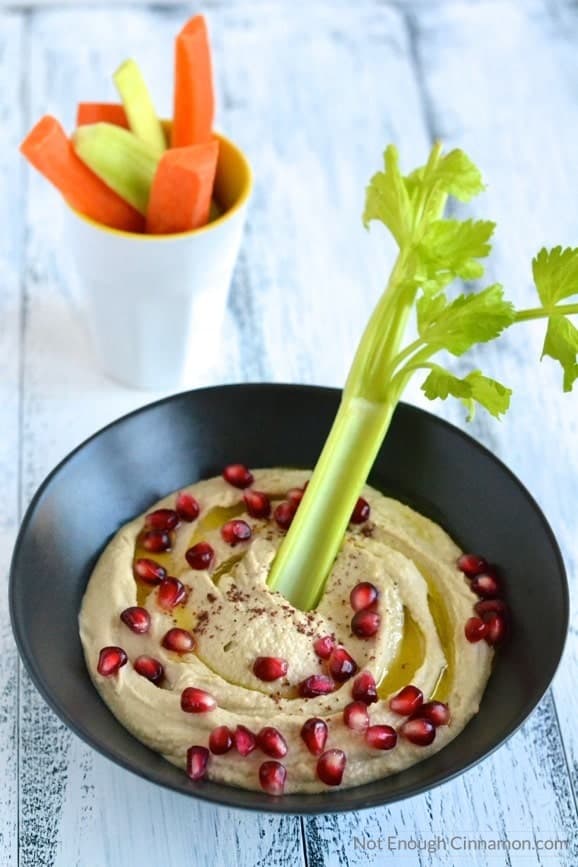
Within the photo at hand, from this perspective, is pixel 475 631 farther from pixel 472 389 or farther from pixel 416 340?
pixel 416 340

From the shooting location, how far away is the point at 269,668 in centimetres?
245

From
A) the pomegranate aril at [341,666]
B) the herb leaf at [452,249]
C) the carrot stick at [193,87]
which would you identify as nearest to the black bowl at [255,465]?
the pomegranate aril at [341,666]

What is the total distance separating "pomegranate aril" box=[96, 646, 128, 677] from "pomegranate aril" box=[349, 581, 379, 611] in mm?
500

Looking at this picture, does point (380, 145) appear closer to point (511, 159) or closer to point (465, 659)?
point (511, 159)

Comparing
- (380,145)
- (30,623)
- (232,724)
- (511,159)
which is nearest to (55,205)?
(380,145)

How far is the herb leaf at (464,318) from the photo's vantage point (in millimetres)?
2553

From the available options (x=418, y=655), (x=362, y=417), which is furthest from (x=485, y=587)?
(x=362, y=417)

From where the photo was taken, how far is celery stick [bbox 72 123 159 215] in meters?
3.06

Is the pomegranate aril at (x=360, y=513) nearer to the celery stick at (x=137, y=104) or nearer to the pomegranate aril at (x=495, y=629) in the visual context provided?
the pomegranate aril at (x=495, y=629)

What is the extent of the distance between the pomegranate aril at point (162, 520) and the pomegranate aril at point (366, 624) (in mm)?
495

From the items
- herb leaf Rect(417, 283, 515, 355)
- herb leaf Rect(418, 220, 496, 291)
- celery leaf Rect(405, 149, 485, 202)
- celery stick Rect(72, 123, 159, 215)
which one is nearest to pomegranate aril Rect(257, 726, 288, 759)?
herb leaf Rect(417, 283, 515, 355)

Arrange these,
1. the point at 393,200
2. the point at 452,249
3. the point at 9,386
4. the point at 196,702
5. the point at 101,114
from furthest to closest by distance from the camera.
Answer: the point at 9,386 → the point at 101,114 → the point at 393,200 → the point at 452,249 → the point at 196,702

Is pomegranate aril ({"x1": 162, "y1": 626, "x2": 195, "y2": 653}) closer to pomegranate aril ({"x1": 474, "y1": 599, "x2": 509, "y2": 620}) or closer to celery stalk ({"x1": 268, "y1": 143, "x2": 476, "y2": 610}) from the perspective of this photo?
celery stalk ({"x1": 268, "y1": 143, "x2": 476, "y2": 610})

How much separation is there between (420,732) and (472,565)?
0.48 meters
